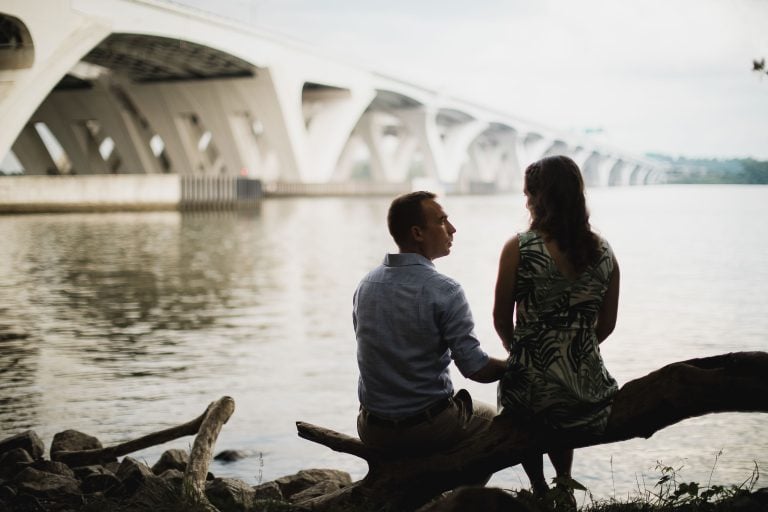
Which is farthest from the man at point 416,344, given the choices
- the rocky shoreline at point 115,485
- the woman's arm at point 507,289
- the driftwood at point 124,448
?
the driftwood at point 124,448

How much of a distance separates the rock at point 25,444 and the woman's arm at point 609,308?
3341 mm

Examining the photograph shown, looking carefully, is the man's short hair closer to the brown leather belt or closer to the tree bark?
the brown leather belt

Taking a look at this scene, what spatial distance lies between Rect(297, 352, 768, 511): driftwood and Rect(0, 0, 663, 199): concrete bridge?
27.0m

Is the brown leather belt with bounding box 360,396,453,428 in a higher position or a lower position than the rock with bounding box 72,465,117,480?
higher

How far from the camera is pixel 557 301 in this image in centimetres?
352

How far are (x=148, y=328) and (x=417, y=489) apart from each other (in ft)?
22.3

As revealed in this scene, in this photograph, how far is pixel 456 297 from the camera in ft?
11.5

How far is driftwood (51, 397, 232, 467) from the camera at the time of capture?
5.11 meters

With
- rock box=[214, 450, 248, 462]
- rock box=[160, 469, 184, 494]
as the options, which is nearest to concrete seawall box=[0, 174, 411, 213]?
rock box=[214, 450, 248, 462]

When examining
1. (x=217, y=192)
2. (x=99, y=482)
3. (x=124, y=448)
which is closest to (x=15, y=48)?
(x=217, y=192)

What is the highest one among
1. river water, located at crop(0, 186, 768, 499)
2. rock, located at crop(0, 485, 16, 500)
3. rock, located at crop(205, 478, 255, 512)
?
rock, located at crop(205, 478, 255, 512)

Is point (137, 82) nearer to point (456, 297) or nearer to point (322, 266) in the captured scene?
point (322, 266)

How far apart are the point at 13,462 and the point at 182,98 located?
47.5 m

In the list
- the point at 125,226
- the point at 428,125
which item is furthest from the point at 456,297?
the point at 428,125
